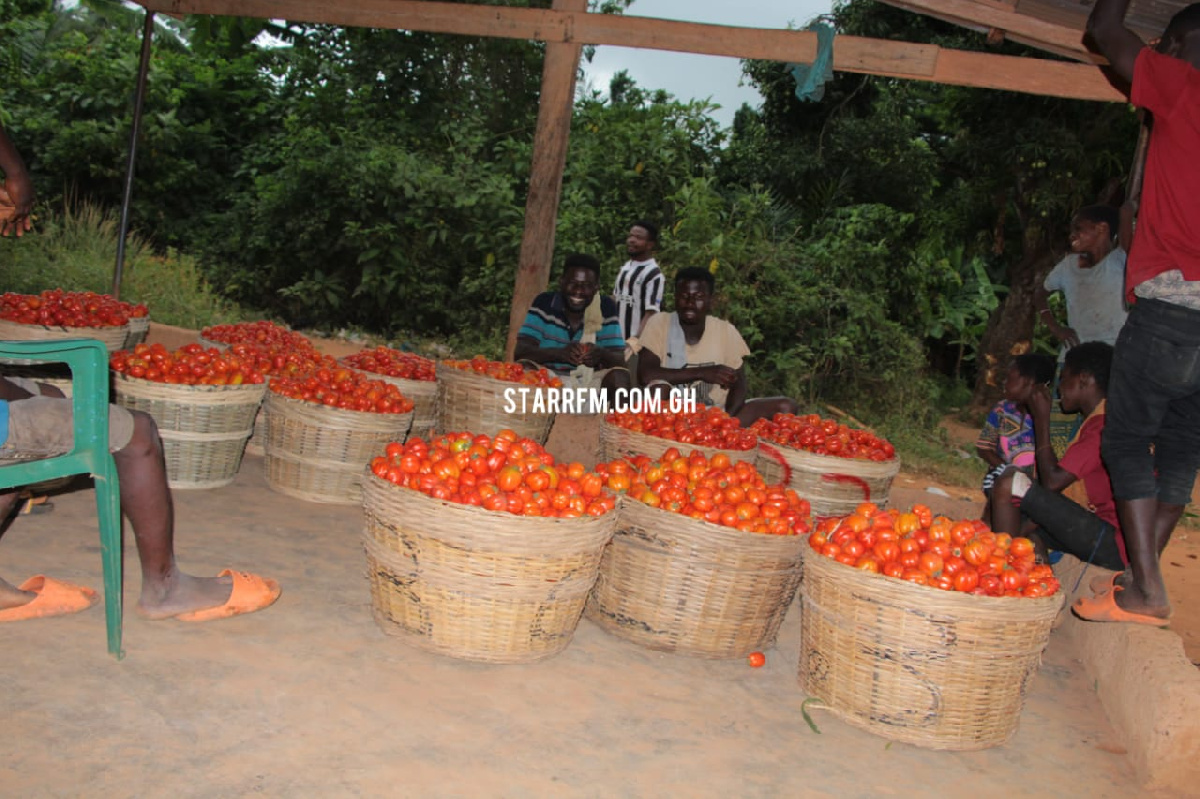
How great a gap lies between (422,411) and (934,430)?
6182 mm

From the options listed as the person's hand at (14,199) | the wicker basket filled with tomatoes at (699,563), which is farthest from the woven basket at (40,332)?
the wicker basket filled with tomatoes at (699,563)

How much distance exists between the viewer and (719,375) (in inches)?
237

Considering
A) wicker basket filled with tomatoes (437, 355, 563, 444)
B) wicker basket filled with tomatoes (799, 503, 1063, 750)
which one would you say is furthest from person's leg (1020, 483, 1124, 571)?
wicker basket filled with tomatoes (437, 355, 563, 444)

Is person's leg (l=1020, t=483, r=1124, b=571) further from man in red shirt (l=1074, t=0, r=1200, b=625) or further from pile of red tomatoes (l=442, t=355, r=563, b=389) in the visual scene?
pile of red tomatoes (l=442, t=355, r=563, b=389)

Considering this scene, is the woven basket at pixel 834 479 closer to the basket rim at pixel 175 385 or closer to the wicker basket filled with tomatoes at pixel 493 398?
the wicker basket filled with tomatoes at pixel 493 398

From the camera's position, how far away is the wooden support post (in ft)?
19.6

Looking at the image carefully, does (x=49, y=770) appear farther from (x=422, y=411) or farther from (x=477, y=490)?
(x=422, y=411)

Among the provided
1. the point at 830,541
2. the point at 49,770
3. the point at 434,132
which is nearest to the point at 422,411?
the point at 830,541

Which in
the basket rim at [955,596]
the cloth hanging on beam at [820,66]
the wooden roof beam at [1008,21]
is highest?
the wooden roof beam at [1008,21]

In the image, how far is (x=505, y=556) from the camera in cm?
302

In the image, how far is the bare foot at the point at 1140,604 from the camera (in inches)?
134

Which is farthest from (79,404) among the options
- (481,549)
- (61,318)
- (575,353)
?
(575,353)

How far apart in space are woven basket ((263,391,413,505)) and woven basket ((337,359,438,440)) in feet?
2.21

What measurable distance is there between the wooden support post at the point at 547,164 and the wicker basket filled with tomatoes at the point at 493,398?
31.3 inches
